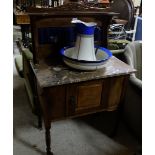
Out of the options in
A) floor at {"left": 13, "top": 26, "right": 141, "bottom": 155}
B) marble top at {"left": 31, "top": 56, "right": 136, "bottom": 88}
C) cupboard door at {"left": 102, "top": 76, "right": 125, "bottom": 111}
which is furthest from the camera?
floor at {"left": 13, "top": 26, "right": 141, "bottom": 155}

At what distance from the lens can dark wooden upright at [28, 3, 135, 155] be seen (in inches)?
46.0

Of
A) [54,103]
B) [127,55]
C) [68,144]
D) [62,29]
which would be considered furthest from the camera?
[127,55]

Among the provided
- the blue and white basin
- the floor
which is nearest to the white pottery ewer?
the blue and white basin

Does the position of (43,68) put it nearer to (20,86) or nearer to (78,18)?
(78,18)

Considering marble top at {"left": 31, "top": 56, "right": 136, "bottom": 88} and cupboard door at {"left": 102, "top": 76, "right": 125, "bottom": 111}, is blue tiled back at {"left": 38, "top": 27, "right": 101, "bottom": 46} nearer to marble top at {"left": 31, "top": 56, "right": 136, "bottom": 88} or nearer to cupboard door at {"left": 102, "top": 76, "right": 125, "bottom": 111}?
marble top at {"left": 31, "top": 56, "right": 136, "bottom": 88}

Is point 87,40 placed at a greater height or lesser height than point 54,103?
greater

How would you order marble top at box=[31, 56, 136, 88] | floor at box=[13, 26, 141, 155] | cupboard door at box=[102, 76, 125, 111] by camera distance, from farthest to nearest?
1. floor at box=[13, 26, 141, 155]
2. cupboard door at box=[102, 76, 125, 111]
3. marble top at box=[31, 56, 136, 88]

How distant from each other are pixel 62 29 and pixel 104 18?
320 mm

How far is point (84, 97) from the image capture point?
125 centimetres

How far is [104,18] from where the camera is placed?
1418mm

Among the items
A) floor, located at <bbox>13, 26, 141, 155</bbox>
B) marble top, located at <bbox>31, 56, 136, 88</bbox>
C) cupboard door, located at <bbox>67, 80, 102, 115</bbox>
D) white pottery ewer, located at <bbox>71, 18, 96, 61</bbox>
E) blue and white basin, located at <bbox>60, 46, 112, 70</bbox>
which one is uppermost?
white pottery ewer, located at <bbox>71, 18, 96, 61</bbox>

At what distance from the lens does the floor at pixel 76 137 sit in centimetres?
154

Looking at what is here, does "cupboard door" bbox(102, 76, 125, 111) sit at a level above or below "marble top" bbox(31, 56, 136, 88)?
below
